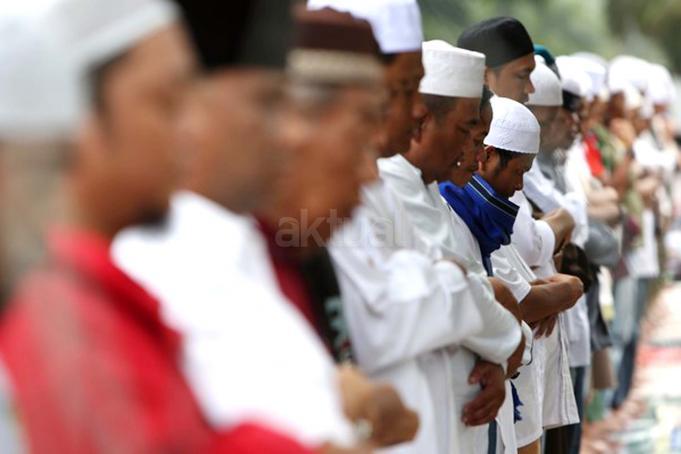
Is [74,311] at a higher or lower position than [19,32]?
lower

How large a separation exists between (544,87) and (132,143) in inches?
185

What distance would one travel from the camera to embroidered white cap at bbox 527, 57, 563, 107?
6.40 metres

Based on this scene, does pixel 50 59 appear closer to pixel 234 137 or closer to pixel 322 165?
pixel 234 137

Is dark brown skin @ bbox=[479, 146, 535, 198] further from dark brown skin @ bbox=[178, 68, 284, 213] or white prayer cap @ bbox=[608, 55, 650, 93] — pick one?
white prayer cap @ bbox=[608, 55, 650, 93]

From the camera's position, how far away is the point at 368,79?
9.43 ft

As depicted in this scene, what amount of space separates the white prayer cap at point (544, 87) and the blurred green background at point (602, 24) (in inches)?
586

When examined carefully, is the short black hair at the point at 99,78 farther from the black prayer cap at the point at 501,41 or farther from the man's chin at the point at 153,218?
the black prayer cap at the point at 501,41

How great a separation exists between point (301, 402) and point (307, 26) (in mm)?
907

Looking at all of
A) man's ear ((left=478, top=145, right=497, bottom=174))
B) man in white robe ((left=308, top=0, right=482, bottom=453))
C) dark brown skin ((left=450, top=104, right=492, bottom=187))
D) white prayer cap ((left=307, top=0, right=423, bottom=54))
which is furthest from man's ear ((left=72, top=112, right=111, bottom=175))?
man's ear ((left=478, top=145, right=497, bottom=174))

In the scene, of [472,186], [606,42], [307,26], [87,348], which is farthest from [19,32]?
[606,42]

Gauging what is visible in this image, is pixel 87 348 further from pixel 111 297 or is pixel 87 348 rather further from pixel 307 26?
pixel 307 26

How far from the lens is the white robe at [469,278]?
3.88 meters

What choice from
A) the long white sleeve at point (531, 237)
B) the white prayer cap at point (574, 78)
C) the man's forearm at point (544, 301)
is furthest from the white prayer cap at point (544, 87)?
the man's forearm at point (544, 301)

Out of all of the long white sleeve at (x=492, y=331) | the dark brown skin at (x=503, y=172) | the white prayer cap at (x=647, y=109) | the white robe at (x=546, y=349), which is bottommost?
the white prayer cap at (x=647, y=109)
